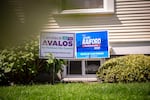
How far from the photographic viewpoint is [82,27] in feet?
33.0

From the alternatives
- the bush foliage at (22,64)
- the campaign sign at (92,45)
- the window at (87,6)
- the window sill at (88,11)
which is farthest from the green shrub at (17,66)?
the window at (87,6)

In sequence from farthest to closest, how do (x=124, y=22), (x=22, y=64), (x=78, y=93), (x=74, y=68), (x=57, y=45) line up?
(x=74, y=68), (x=124, y=22), (x=57, y=45), (x=22, y=64), (x=78, y=93)

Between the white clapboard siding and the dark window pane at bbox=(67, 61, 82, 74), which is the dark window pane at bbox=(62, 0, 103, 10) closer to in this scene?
the white clapboard siding

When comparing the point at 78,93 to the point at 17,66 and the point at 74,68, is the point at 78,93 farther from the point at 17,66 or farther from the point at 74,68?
the point at 74,68

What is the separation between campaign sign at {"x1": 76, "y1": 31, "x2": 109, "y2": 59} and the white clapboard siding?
1.75 ft

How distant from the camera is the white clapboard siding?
32.2 ft

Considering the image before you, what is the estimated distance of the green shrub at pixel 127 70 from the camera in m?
8.56

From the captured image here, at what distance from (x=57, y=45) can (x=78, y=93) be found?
7.51ft

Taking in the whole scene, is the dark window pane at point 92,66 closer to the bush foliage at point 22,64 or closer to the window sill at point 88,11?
the bush foliage at point 22,64

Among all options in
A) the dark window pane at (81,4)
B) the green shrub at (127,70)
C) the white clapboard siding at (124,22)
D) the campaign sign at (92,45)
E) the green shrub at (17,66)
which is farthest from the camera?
the dark window pane at (81,4)

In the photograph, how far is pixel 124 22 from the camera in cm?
990

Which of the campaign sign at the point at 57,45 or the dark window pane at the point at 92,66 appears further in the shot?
the dark window pane at the point at 92,66

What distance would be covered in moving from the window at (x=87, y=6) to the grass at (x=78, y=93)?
2837 millimetres

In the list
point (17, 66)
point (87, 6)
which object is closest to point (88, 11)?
point (87, 6)
